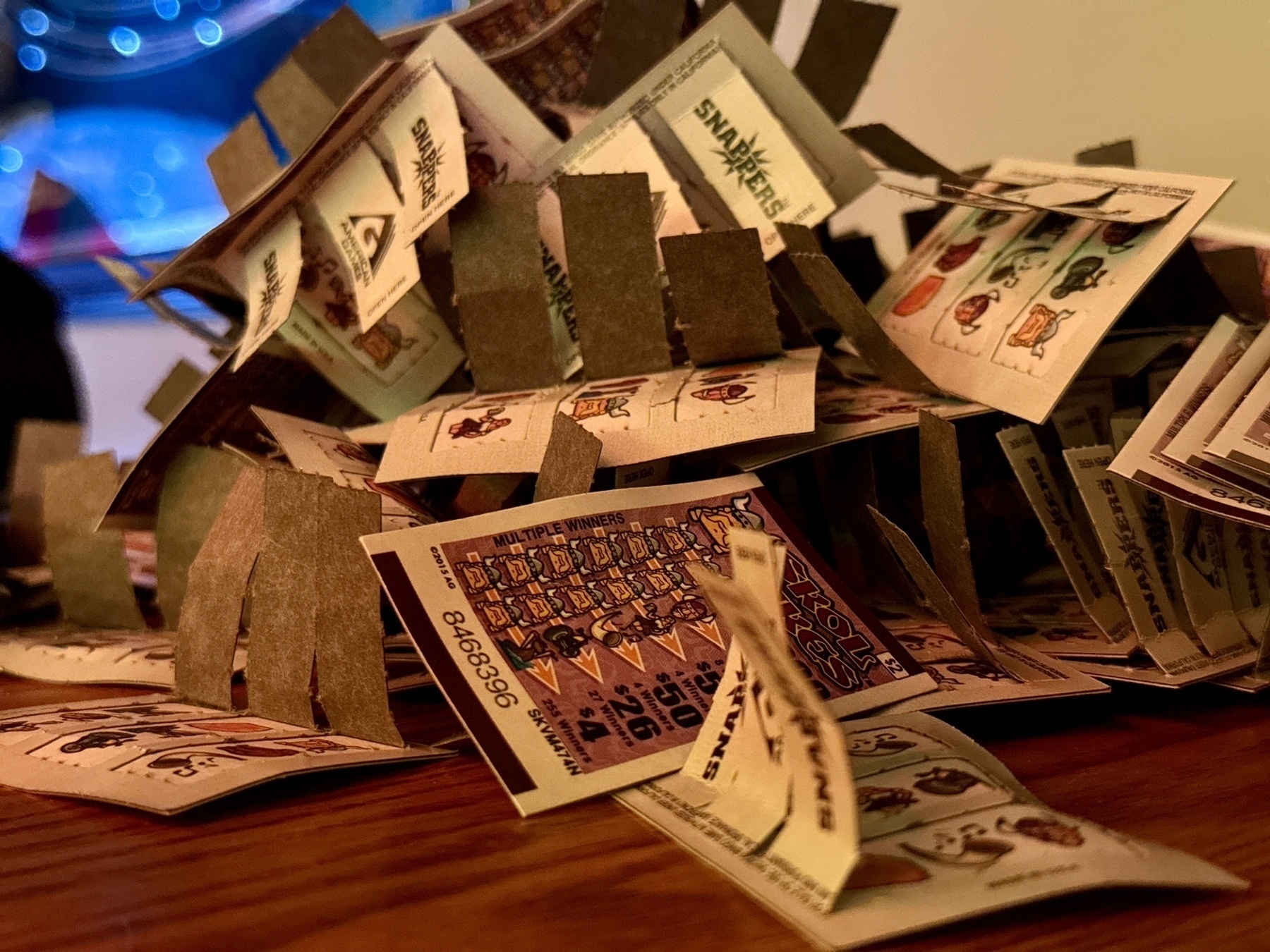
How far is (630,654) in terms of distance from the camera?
569mm

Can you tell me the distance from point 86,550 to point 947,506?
0.69 m

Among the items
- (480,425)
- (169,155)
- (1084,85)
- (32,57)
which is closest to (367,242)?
(480,425)

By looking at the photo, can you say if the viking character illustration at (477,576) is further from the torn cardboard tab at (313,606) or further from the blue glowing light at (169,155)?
the blue glowing light at (169,155)

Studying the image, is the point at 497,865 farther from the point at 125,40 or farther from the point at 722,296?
the point at 125,40

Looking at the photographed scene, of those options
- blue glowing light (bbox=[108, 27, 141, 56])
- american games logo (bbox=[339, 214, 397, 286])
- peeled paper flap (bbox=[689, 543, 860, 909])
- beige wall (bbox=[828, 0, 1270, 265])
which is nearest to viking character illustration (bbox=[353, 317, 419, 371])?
american games logo (bbox=[339, 214, 397, 286])

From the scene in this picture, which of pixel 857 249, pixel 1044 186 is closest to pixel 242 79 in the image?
pixel 857 249

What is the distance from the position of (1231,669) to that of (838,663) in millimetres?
212

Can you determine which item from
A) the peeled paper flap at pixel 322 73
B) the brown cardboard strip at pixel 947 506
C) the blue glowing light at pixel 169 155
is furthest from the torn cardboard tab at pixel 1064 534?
the blue glowing light at pixel 169 155

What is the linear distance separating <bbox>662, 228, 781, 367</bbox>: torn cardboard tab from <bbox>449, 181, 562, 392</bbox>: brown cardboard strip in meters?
0.11

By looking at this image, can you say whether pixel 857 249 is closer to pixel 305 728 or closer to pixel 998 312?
pixel 998 312

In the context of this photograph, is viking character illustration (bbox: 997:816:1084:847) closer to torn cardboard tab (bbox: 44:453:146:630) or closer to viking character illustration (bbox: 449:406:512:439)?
viking character illustration (bbox: 449:406:512:439)

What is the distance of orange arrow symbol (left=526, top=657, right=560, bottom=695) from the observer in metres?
0.54

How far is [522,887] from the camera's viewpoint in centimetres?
42

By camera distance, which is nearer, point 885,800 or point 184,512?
point 885,800
